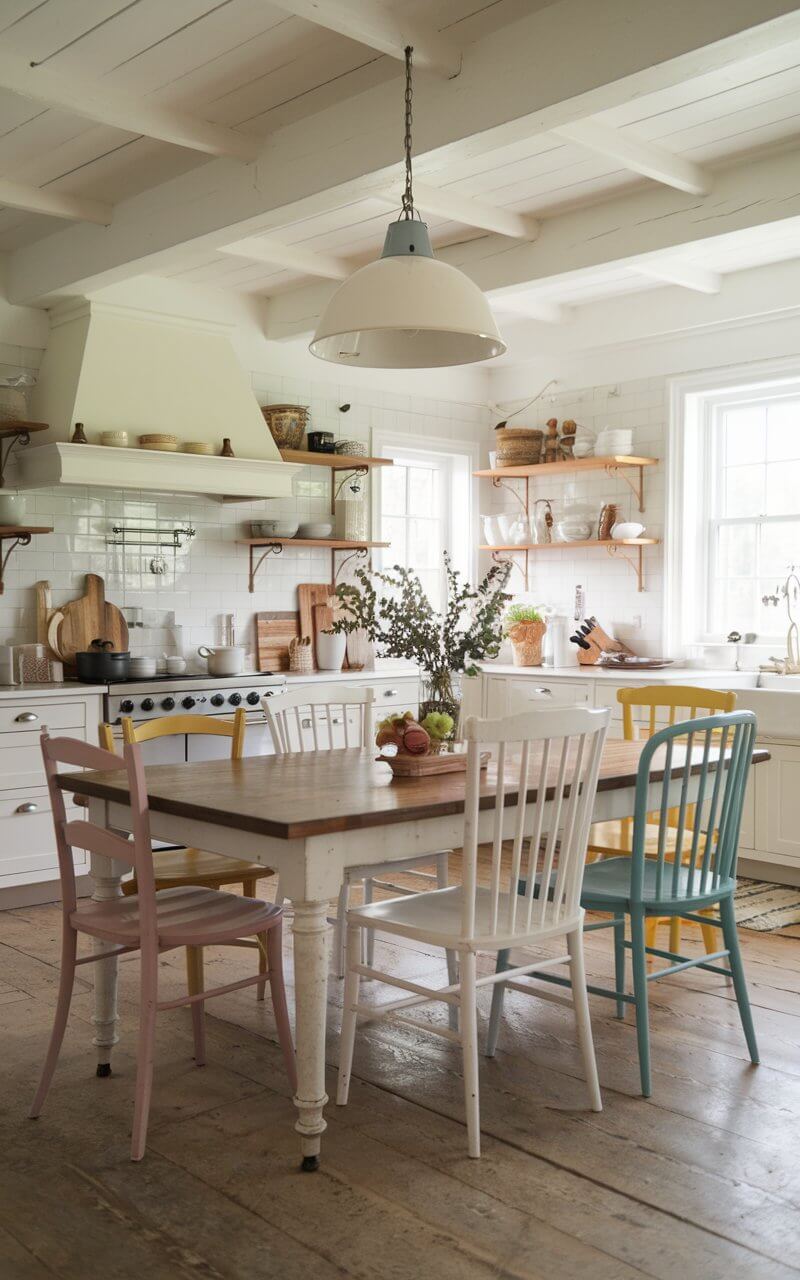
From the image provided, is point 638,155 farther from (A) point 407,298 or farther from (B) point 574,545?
(B) point 574,545

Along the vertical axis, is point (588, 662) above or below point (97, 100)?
below

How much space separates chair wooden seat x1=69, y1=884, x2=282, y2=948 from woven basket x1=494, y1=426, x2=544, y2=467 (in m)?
4.36

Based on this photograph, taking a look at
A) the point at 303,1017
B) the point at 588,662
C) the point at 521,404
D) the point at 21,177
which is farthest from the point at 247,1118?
the point at 521,404

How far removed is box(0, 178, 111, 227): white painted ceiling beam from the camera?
4.50m

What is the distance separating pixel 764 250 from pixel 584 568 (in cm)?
207

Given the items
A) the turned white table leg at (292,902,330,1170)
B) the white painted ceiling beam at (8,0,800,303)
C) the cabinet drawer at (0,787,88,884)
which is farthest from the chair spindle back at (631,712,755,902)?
the cabinet drawer at (0,787,88,884)

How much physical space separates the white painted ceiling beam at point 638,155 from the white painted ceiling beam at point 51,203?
1976 millimetres

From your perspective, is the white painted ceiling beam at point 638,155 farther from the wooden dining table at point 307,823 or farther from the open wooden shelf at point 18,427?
the open wooden shelf at point 18,427

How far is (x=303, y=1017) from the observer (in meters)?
2.55

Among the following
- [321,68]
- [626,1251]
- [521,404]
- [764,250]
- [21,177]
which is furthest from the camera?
[521,404]

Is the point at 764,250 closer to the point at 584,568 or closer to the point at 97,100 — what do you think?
the point at 584,568

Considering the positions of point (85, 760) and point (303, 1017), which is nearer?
point (303, 1017)

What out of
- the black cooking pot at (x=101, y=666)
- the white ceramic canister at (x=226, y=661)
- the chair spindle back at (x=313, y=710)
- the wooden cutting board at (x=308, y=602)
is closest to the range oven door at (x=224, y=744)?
the white ceramic canister at (x=226, y=661)

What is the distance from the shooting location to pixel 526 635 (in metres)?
6.68
